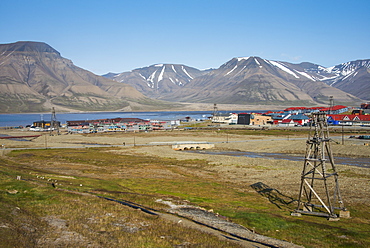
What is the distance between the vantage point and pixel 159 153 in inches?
2677

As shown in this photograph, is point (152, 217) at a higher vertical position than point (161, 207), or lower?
higher

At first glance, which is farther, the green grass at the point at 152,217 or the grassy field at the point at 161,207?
the green grass at the point at 152,217

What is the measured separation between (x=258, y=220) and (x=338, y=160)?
3953 cm

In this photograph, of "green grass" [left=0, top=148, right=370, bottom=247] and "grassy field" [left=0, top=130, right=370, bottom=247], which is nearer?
"grassy field" [left=0, top=130, right=370, bottom=247]

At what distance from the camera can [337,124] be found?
13188cm

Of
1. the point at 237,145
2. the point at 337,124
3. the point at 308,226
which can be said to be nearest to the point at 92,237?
the point at 308,226

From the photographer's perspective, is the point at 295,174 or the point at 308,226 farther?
the point at 295,174

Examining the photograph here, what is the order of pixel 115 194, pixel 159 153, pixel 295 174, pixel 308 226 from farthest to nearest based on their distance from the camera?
pixel 159 153 < pixel 295 174 < pixel 115 194 < pixel 308 226

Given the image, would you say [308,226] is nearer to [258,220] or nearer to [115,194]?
[258,220]

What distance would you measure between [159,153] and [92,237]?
50.6m

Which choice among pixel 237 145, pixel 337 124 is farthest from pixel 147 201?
pixel 337 124

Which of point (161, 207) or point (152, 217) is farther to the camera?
point (161, 207)

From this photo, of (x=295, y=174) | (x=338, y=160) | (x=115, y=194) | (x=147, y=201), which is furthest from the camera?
(x=338, y=160)

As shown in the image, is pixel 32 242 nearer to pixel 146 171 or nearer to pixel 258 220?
pixel 258 220
